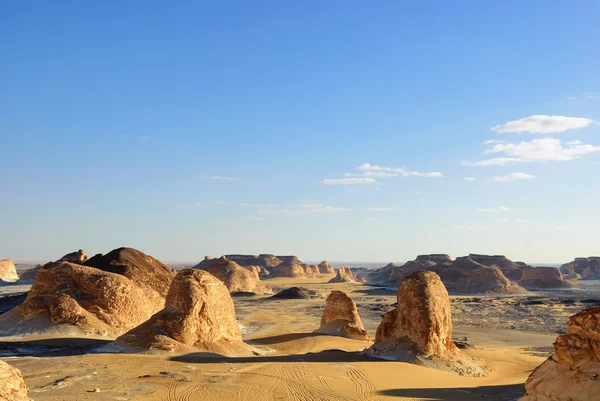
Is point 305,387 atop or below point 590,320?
below

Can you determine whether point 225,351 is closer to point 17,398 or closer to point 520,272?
point 17,398

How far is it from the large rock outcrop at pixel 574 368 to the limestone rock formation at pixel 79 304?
18879mm

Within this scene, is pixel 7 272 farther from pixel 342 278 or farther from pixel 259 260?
pixel 342 278

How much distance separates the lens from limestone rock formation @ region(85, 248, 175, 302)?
30.3m

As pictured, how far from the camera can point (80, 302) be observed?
23.8 metres

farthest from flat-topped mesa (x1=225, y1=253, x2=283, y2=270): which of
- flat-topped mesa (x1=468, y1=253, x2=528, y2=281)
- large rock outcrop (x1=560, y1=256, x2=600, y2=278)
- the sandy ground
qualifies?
the sandy ground

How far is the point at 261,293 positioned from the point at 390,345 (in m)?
38.6

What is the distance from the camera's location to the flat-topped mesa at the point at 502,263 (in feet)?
268

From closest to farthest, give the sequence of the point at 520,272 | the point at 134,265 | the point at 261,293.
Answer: the point at 134,265 → the point at 261,293 → the point at 520,272

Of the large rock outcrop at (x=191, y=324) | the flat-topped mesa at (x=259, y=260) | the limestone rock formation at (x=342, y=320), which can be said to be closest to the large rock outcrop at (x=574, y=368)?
the large rock outcrop at (x=191, y=324)

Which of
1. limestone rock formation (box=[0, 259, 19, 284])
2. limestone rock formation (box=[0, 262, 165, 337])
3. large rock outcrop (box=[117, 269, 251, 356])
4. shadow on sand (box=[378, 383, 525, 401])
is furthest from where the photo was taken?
limestone rock formation (box=[0, 259, 19, 284])

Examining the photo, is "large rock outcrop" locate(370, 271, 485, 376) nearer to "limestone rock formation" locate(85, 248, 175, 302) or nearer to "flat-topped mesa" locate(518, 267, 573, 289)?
"limestone rock formation" locate(85, 248, 175, 302)

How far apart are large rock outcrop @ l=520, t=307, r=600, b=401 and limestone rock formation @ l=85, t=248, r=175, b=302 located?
23.6 metres

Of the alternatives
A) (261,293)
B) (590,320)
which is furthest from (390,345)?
(261,293)
